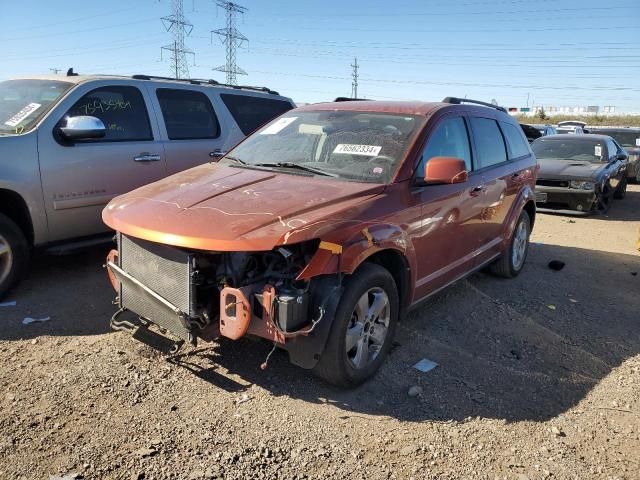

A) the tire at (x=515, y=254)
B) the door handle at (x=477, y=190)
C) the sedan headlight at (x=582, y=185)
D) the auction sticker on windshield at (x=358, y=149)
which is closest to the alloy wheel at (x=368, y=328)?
the auction sticker on windshield at (x=358, y=149)

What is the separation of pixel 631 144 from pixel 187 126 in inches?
630

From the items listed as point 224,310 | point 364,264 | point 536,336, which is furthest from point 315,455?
point 536,336

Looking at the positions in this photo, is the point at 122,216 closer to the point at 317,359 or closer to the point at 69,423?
the point at 69,423

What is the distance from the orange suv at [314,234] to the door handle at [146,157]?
134 centimetres

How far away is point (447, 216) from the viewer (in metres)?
4.26

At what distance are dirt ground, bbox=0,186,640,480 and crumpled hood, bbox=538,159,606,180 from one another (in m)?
6.30

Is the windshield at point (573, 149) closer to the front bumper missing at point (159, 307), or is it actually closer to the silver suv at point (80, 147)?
the silver suv at point (80, 147)

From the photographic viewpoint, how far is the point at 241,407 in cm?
318

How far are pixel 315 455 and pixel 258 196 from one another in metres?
1.61

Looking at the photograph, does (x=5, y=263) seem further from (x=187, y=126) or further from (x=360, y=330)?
(x=360, y=330)

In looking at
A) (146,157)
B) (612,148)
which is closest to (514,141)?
(146,157)

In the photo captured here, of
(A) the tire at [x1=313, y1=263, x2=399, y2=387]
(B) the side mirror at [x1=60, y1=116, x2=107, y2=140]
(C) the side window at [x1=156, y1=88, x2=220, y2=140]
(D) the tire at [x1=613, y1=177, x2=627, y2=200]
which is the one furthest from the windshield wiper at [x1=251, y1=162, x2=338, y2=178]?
(D) the tire at [x1=613, y1=177, x2=627, y2=200]

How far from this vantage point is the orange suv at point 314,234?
303cm

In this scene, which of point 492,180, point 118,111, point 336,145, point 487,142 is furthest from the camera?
point 118,111
